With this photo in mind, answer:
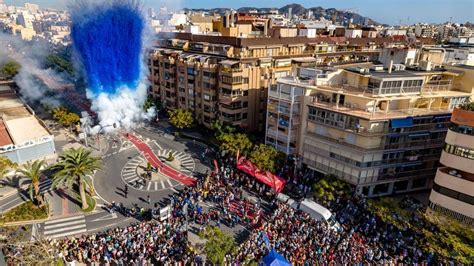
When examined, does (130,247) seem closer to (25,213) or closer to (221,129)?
(25,213)

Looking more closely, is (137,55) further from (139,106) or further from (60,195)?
(60,195)

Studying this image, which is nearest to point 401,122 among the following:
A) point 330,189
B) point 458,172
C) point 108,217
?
point 458,172

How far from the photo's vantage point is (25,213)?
137 feet

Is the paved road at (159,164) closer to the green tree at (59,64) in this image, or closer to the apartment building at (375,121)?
the apartment building at (375,121)

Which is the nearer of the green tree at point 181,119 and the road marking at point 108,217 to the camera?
the road marking at point 108,217

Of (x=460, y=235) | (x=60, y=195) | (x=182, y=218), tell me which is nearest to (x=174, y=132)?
(x=60, y=195)

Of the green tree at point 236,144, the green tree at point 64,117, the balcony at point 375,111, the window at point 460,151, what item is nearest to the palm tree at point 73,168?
the green tree at point 236,144

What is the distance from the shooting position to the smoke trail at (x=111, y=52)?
73312 mm

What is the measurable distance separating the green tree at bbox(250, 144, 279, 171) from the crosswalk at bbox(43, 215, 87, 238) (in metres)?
23.7

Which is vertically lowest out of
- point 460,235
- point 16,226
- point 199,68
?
point 16,226

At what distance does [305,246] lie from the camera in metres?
35.0

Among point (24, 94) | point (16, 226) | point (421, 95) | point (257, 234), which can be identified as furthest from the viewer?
point (24, 94)

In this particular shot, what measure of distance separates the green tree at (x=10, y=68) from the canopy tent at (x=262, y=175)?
84591mm

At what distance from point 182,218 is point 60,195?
18.7 m
